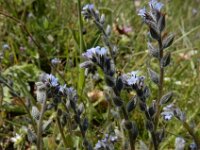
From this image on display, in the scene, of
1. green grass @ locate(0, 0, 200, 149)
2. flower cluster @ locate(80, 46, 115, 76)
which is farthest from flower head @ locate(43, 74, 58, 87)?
green grass @ locate(0, 0, 200, 149)

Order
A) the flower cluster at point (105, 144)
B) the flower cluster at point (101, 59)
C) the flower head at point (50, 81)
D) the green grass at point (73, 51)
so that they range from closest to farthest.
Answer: the flower cluster at point (101, 59) < the flower head at point (50, 81) < the flower cluster at point (105, 144) < the green grass at point (73, 51)

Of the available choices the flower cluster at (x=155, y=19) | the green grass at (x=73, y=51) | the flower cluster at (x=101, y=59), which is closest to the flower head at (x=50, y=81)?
the flower cluster at (x=101, y=59)

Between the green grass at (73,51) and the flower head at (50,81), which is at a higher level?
the green grass at (73,51)

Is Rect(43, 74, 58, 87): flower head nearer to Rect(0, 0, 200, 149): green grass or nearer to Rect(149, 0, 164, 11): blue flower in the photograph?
Rect(149, 0, 164, 11): blue flower

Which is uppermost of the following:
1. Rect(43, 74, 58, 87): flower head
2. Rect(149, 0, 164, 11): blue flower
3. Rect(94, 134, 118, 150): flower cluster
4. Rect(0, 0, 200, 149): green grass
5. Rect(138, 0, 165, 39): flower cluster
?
Rect(0, 0, 200, 149): green grass

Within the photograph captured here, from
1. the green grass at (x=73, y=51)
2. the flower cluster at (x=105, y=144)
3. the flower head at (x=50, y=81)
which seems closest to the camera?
the flower head at (x=50, y=81)

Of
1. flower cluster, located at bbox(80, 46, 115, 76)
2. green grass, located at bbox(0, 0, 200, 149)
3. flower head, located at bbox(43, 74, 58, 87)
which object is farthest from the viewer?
green grass, located at bbox(0, 0, 200, 149)

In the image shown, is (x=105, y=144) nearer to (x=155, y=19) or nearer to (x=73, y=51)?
(x=155, y=19)

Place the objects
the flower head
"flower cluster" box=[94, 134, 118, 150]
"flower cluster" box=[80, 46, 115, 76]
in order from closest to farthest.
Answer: "flower cluster" box=[80, 46, 115, 76], the flower head, "flower cluster" box=[94, 134, 118, 150]

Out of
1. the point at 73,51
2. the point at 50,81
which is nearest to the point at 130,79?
the point at 50,81

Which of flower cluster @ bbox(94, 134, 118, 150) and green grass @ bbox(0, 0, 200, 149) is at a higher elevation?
green grass @ bbox(0, 0, 200, 149)

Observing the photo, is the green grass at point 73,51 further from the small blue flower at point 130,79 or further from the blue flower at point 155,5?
the blue flower at point 155,5
